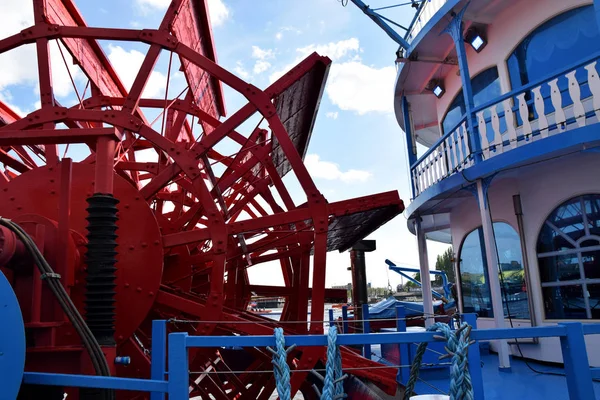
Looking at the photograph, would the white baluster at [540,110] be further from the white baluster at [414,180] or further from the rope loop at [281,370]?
the rope loop at [281,370]

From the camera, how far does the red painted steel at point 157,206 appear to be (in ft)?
12.6

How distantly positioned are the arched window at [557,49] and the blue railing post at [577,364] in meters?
3.41

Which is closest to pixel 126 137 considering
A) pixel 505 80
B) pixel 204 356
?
pixel 204 356

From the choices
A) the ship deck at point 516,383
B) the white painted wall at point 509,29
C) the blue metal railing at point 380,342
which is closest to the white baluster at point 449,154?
the white painted wall at point 509,29

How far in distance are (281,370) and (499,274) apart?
5.28 m

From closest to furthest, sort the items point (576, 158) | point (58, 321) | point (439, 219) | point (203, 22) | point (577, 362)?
1. point (577, 362)
2. point (58, 321)
3. point (576, 158)
4. point (203, 22)
5. point (439, 219)

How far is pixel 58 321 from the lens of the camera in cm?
379

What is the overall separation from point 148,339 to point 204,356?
0.89 m

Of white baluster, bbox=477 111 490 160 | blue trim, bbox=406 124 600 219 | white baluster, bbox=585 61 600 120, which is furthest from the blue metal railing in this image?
white baluster, bbox=477 111 490 160

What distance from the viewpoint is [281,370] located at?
2184mm

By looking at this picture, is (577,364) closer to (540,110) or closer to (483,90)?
(540,110)

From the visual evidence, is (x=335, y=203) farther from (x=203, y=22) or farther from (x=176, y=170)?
(x=203, y=22)

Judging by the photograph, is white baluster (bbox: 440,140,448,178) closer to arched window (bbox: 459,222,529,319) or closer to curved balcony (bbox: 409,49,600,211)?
curved balcony (bbox: 409,49,600,211)

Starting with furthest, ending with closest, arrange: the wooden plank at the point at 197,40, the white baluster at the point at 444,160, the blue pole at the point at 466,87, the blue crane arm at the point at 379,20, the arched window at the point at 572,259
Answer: the blue crane arm at the point at 379,20 → the wooden plank at the point at 197,40 → the white baluster at the point at 444,160 → the blue pole at the point at 466,87 → the arched window at the point at 572,259
